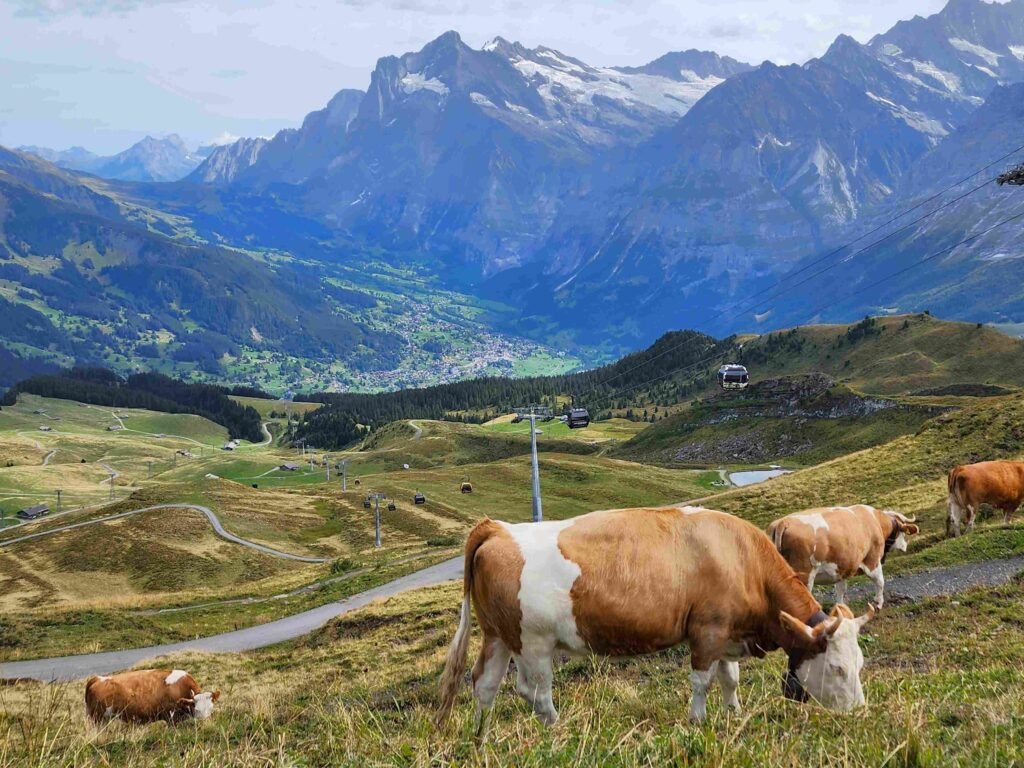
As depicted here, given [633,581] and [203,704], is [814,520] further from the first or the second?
[203,704]

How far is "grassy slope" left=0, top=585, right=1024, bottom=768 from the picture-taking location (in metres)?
7.89

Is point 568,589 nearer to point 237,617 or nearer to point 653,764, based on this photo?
point 653,764

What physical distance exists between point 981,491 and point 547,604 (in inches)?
1075

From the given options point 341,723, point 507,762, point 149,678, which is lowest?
point 149,678

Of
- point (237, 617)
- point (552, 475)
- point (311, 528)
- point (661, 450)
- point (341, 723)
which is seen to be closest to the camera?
point (341, 723)

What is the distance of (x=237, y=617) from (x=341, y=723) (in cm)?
5399

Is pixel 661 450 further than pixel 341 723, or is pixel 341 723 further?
pixel 661 450

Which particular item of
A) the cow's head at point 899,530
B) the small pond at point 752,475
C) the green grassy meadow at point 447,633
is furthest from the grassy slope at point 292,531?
the cow's head at point 899,530

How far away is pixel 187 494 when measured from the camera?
11412 centimetres

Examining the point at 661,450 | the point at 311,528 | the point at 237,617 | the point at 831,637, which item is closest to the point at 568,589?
the point at 831,637

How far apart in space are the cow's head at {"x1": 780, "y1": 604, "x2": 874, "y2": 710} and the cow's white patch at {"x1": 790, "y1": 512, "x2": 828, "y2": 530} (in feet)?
44.6

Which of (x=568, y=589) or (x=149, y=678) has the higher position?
(x=568, y=589)

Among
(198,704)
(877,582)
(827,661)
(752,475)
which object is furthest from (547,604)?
(752,475)

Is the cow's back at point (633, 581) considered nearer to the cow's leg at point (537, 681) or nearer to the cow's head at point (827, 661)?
the cow's leg at point (537, 681)
